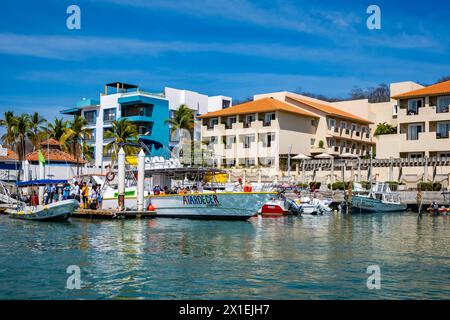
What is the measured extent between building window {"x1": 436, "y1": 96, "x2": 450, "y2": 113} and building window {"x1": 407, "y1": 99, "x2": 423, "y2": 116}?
81.4 inches

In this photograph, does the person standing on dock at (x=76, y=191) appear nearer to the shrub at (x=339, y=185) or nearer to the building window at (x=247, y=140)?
the shrub at (x=339, y=185)

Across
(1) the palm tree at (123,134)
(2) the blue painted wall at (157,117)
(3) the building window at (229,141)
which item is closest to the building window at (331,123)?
(3) the building window at (229,141)

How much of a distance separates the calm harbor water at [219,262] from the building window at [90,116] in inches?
2097

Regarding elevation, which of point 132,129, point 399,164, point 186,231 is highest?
point 132,129

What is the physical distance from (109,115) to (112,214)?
44.4m

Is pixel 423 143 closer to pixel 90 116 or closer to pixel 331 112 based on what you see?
pixel 331 112

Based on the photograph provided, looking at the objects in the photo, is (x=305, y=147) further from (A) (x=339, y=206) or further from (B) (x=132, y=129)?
(B) (x=132, y=129)

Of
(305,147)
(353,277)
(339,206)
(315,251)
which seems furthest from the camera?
(305,147)

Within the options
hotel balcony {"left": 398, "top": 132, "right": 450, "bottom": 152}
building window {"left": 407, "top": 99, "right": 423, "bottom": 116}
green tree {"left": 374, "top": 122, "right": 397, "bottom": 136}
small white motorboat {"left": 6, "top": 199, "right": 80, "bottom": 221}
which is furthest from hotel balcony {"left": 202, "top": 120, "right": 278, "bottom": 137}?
small white motorboat {"left": 6, "top": 199, "right": 80, "bottom": 221}

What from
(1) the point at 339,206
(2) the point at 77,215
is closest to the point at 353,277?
(2) the point at 77,215

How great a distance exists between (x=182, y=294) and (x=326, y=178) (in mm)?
48557

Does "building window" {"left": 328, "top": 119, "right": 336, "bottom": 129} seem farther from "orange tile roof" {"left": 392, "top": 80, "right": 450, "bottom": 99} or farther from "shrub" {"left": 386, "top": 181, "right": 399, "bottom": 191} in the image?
"shrub" {"left": 386, "top": 181, "right": 399, "bottom": 191}

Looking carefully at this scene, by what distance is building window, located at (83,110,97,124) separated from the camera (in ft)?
269
